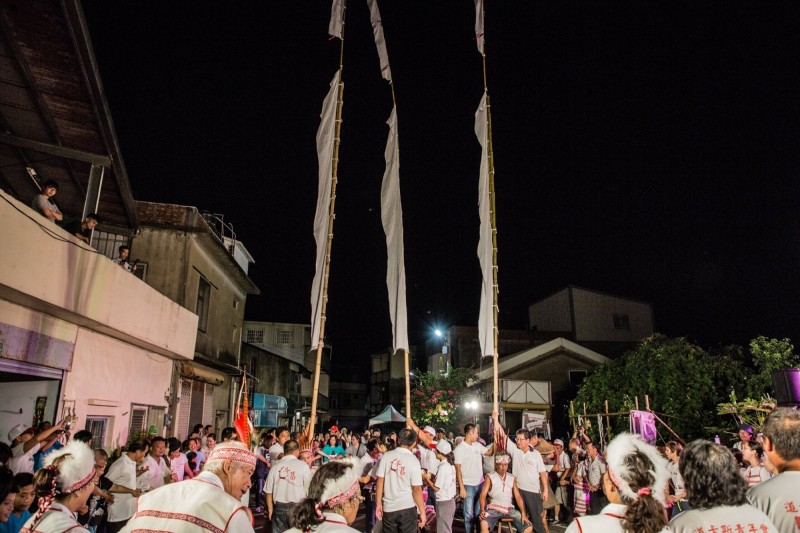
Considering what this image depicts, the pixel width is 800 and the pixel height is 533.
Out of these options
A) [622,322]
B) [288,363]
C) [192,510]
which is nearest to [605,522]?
[192,510]

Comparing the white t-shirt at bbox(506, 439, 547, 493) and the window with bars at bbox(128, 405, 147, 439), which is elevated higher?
the window with bars at bbox(128, 405, 147, 439)

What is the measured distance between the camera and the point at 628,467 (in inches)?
129

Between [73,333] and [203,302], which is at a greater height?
[203,302]

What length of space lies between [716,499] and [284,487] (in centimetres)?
642

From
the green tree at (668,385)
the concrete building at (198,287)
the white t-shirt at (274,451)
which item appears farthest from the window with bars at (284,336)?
the white t-shirt at (274,451)

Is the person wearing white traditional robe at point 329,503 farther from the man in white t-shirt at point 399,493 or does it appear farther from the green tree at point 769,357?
the green tree at point 769,357

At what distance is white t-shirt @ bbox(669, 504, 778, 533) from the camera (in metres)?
3.01

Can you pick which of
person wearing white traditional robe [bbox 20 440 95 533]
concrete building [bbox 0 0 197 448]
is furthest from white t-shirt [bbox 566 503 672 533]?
concrete building [bbox 0 0 197 448]

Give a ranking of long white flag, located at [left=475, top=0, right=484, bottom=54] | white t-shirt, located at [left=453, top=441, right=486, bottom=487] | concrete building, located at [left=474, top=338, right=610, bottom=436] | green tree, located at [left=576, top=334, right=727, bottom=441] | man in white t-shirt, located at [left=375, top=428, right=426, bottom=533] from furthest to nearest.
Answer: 1. concrete building, located at [left=474, top=338, right=610, bottom=436]
2. green tree, located at [left=576, top=334, right=727, bottom=441]
3. long white flag, located at [left=475, top=0, right=484, bottom=54]
4. white t-shirt, located at [left=453, top=441, right=486, bottom=487]
5. man in white t-shirt, located at [left=375, top=428, right=426, bottom=533]

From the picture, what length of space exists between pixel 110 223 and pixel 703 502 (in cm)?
1481

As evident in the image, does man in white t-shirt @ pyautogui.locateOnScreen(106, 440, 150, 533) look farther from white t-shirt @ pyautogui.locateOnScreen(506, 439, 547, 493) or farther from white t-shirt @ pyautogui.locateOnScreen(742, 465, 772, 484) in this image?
white t-shirt @ pyautogui.locateOnScreen(742, 465, 772, 484)

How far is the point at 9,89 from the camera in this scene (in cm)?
898

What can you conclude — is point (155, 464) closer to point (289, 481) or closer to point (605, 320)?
point (289, 481)

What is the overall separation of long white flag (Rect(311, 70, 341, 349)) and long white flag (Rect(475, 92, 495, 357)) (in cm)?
303
